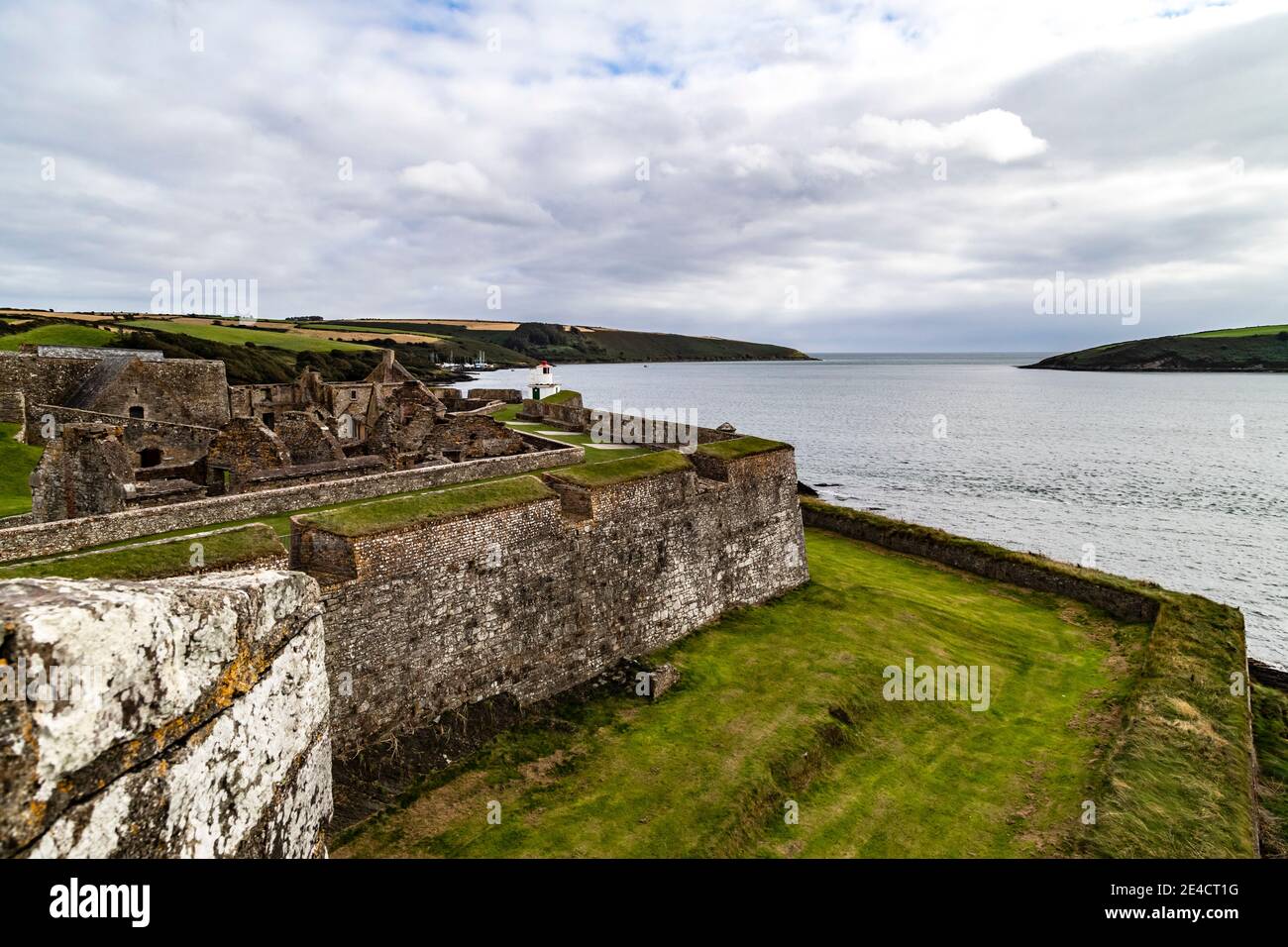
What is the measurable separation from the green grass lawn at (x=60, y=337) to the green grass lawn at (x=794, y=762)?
167ft

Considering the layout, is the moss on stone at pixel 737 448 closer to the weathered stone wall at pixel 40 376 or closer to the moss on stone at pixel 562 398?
the moss on stone at pixel 562 398

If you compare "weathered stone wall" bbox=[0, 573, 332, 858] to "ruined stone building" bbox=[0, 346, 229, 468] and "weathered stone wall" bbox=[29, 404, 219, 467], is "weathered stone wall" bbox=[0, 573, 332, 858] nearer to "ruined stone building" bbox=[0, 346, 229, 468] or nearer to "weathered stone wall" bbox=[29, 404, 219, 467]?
"weathered stone wall" bbox=[29, 404, 219, 467]

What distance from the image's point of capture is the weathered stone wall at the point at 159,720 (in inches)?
99.4

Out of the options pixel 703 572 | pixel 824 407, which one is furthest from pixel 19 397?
pixel 824 407

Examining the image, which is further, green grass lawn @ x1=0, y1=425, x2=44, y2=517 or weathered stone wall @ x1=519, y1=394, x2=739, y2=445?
weathered stone wall @ x1=519, y1=394, x2=739, y2=445

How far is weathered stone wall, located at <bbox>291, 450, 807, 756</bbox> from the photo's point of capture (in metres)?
11.9

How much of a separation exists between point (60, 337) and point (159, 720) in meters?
66.0

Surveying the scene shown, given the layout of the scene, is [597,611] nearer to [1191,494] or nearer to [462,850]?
[462,850]

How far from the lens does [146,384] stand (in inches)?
1198

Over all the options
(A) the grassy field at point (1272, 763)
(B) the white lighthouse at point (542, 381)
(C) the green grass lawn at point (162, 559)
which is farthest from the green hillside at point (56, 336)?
(A) the grassy field at point (1272, 763)

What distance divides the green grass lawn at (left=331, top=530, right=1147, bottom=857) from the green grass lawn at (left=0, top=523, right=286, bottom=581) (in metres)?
4.75

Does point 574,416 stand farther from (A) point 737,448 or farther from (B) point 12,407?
(B) point 12,407

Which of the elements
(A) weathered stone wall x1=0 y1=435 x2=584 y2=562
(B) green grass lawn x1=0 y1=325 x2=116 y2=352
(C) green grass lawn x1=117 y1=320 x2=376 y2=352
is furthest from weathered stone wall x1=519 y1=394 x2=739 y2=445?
(C) green grass lawn x1=117 y1=320 x2=376 y2=352

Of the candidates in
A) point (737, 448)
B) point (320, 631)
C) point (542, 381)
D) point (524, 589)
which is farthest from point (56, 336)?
point (320, 631)
